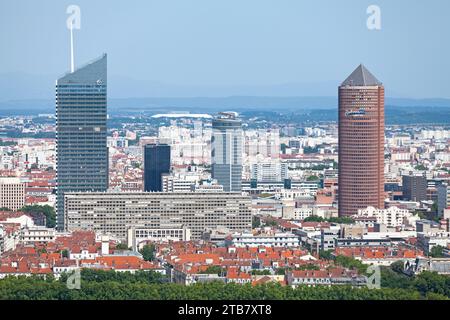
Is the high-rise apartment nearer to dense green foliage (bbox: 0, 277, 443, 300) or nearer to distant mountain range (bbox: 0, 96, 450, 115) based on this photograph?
distant mountain range (bbox: 0, 96, 450, 115)

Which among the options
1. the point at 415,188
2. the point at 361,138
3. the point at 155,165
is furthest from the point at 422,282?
the point at 415,188

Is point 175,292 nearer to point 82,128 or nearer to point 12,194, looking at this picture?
point 82,128

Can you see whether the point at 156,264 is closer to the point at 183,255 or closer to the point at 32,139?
the point at 183,255

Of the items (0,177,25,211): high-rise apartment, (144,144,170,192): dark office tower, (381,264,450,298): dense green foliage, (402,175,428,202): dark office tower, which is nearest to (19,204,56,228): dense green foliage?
(0,177,25,211): high-rise apartment

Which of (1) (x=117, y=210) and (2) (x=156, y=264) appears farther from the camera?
(1) (x=117, y=210)

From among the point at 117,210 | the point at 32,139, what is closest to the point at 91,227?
the point at 117,210

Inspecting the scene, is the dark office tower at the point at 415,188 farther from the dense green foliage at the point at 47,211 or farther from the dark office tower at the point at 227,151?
the dense green foliage at the point at 47,211
